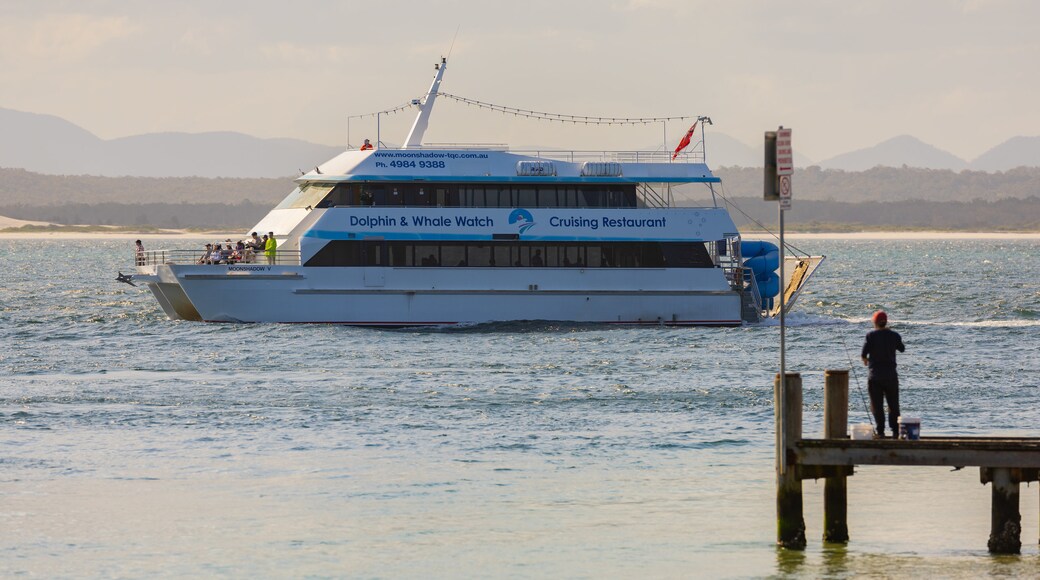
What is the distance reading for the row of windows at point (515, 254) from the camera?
39750 mm

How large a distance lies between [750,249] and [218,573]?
2869 centimetres

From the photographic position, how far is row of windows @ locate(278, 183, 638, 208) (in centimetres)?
4028

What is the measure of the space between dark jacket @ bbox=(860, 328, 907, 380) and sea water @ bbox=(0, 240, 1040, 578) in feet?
6.00

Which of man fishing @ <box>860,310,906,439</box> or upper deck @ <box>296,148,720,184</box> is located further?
upper deck @ <box>296,148,720,184</box>

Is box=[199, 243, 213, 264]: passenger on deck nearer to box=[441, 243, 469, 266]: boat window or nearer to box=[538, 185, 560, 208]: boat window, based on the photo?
box=[441, 243, 469, 266]: boat window

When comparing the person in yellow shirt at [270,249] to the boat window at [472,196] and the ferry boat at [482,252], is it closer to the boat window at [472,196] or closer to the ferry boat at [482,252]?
the ferry boat at [482,252]

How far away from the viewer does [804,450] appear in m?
16.0

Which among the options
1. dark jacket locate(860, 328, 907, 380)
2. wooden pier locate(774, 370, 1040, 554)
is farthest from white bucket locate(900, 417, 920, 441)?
dark jacket locate(860, 328, 907, 380)

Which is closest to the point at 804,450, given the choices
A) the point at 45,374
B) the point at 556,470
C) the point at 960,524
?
the point at 960,524

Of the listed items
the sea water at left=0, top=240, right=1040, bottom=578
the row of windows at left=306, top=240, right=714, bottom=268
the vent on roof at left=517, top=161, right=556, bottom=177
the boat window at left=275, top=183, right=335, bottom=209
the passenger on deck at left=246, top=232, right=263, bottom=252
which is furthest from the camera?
the boat window at left=275, top=183, right=335, bottom=209

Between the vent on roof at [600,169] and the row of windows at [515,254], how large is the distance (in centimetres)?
190

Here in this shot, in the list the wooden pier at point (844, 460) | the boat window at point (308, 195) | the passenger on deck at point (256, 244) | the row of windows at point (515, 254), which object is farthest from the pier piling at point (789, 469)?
the passenger on deck at point (256, 244)

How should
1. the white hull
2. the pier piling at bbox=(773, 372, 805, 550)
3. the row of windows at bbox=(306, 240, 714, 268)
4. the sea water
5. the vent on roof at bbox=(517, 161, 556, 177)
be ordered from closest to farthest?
the pier piling at bbox=(773, 372, 805, 550), the sea water, the white hull, the row of windows at bbox=(306, 240, 714, 268), the vent on roof at bbox=(517, 161, 556, 177)

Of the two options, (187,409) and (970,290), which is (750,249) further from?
(970,290)
